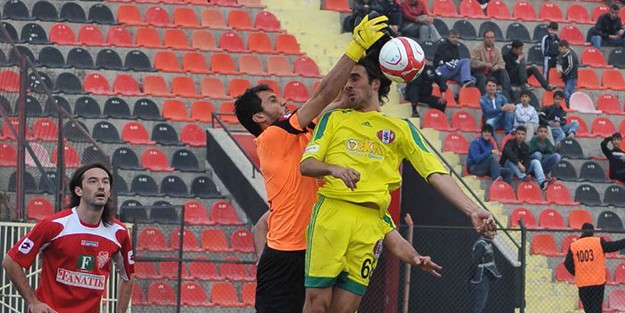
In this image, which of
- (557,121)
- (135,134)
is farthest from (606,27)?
(135,134)

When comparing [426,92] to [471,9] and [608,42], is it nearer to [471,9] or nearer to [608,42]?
[471,9]

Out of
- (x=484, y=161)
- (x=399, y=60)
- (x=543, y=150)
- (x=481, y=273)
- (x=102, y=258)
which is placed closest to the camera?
(x=399, y=60)

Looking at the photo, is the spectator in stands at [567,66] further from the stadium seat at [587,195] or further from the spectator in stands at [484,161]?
the spectator in stands at [484,161]

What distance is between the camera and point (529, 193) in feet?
70.9

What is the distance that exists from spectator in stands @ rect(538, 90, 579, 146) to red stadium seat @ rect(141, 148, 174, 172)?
5.99 m

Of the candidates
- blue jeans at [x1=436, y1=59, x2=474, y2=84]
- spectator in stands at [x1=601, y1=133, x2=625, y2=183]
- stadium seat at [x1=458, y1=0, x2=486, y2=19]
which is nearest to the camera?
spectator in stands at [x1=601, y1=133, x2=625, y2=183]

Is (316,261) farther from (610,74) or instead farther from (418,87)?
(610,74)

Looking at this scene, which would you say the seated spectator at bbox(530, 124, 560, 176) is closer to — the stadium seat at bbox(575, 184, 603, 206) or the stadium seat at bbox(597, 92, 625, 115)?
the stadium seat at bbox(575, 184, 603, 206)

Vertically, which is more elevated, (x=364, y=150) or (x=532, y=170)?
(x=364, y=150)

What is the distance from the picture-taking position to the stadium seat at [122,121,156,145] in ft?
67.7

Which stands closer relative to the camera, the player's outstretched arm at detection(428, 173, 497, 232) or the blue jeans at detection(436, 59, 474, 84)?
the player's outstretched arm at detection(428, 173, 497, 232)

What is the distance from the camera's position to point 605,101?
24625mm

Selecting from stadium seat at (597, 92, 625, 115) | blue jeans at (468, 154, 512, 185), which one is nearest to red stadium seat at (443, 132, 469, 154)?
blue jeans at (468, 154, 512, 185)

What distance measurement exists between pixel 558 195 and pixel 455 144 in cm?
169
